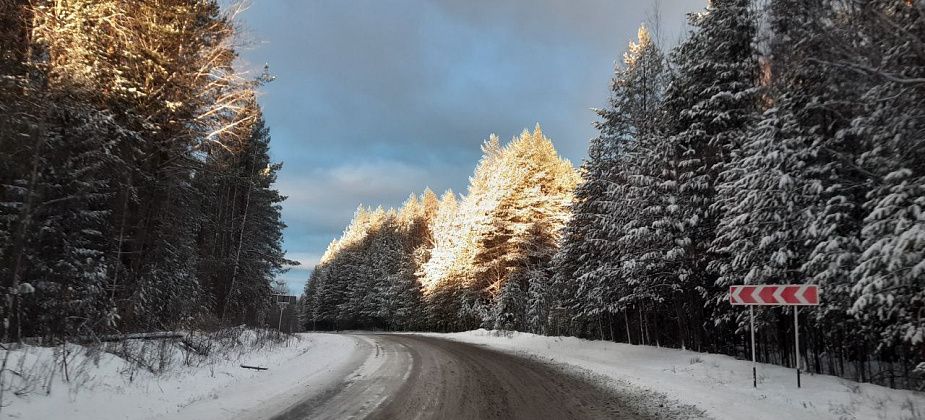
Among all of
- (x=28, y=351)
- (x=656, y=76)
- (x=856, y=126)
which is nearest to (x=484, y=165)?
(x=656, y=76)

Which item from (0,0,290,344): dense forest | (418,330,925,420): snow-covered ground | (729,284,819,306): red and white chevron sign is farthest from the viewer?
(0,0,290,344): dense forest

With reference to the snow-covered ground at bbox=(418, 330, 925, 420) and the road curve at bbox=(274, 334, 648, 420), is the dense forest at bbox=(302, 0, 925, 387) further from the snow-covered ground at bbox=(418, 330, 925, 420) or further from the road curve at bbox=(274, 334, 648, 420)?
the road curve at bbox=(274, 334, 648, 420)

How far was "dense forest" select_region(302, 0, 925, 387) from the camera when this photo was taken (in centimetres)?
748

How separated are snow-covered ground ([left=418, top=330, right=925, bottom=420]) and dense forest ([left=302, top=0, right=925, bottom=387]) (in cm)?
109

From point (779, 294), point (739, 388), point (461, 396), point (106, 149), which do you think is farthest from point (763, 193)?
point (106, 149)

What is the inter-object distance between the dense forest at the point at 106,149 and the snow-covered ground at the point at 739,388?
10783 mm

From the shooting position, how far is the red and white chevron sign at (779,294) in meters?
8.42

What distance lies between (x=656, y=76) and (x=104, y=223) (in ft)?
58.9

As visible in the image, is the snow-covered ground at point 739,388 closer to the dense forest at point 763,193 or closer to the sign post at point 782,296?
the sign post at point 782,296

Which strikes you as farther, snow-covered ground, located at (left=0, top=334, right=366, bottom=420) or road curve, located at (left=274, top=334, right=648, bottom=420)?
road curve, located at (left=274, top=334, right=648, bottom=420)

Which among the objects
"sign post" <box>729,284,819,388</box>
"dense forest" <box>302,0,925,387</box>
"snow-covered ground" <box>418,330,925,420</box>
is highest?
"dense forest" <box>302,0,925,387</box>

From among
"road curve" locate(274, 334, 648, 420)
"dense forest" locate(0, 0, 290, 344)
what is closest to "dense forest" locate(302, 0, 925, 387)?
"road curve" locate(274, 334, 648, 420)

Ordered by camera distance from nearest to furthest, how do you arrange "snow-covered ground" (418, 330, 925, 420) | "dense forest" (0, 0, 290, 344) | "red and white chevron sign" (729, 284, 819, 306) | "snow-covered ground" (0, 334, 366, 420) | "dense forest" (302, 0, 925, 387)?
"snow-covered ground" (0, 334, 366, 420), "snow-covered ground" (418, 330, 925, 420), "dense forest" (302, 0, 925, 387), "red and white chevron sign" (729, 284, 819, 306), "dense forest" (0, 0, 290, 344)

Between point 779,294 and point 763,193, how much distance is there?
2.60 meters
